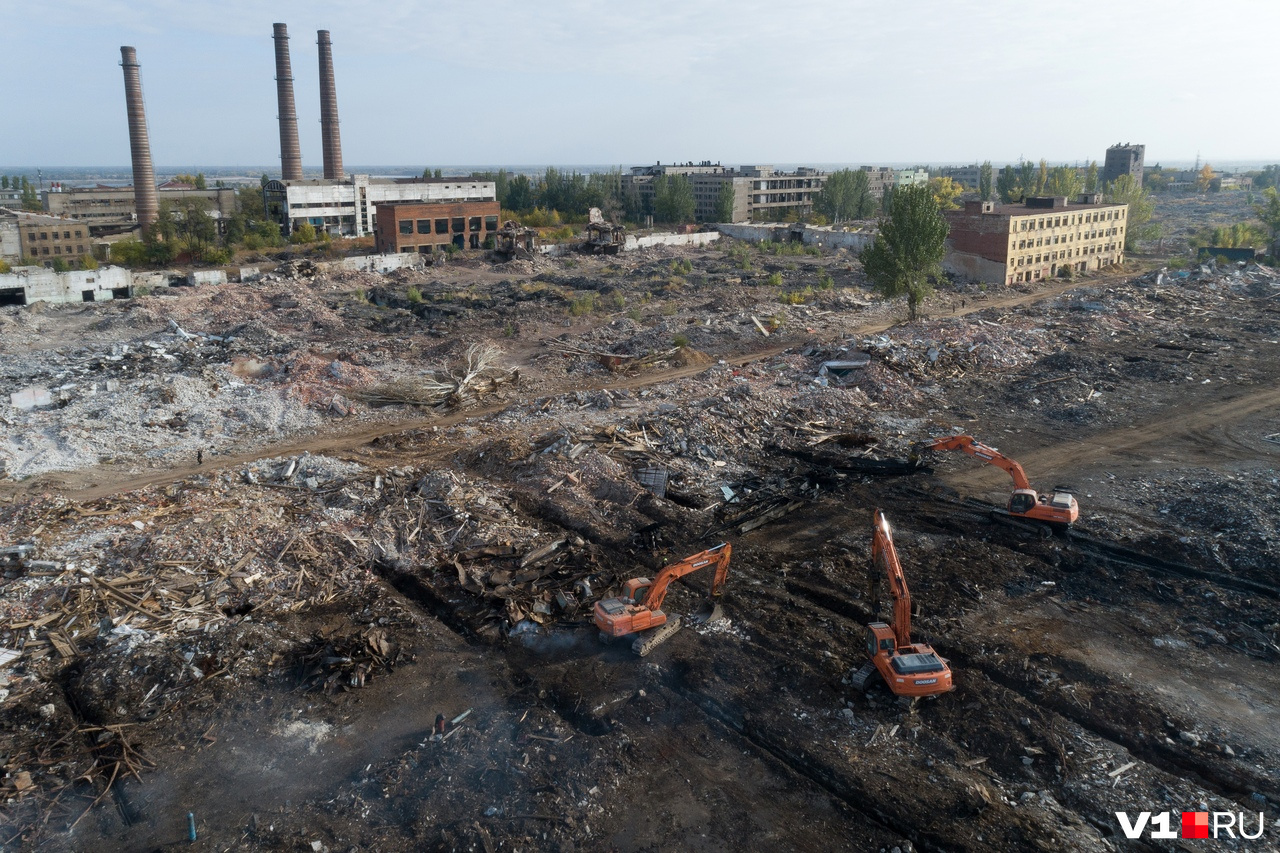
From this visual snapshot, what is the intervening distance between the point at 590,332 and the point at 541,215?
46997 mm

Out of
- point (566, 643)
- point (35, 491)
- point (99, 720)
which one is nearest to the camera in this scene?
point (99, 720)

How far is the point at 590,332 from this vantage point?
35.0 metres

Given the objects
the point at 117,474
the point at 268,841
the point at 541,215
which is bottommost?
the point at 268,841

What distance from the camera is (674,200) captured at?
272 ft

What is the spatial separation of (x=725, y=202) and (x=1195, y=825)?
256ft

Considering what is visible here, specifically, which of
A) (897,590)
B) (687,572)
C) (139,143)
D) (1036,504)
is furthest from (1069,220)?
(139,143)

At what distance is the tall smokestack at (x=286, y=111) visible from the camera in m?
66.0

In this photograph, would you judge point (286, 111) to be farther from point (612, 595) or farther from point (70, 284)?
point (612, 595)

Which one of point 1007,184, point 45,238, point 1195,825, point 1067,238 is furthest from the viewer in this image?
point 1007,184

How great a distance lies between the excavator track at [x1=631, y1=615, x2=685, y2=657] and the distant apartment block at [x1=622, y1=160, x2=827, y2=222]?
250ft

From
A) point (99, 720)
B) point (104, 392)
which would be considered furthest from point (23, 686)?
point (104, 392)

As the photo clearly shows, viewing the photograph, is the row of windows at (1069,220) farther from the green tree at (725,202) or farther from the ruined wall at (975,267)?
the green tree at (725,202)

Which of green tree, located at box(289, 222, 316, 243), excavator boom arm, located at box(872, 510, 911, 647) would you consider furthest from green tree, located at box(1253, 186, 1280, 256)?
green tree, located at box(289, 222, 316, 243)

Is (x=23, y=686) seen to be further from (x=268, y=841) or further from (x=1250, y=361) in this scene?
(x=1250, y=361)
